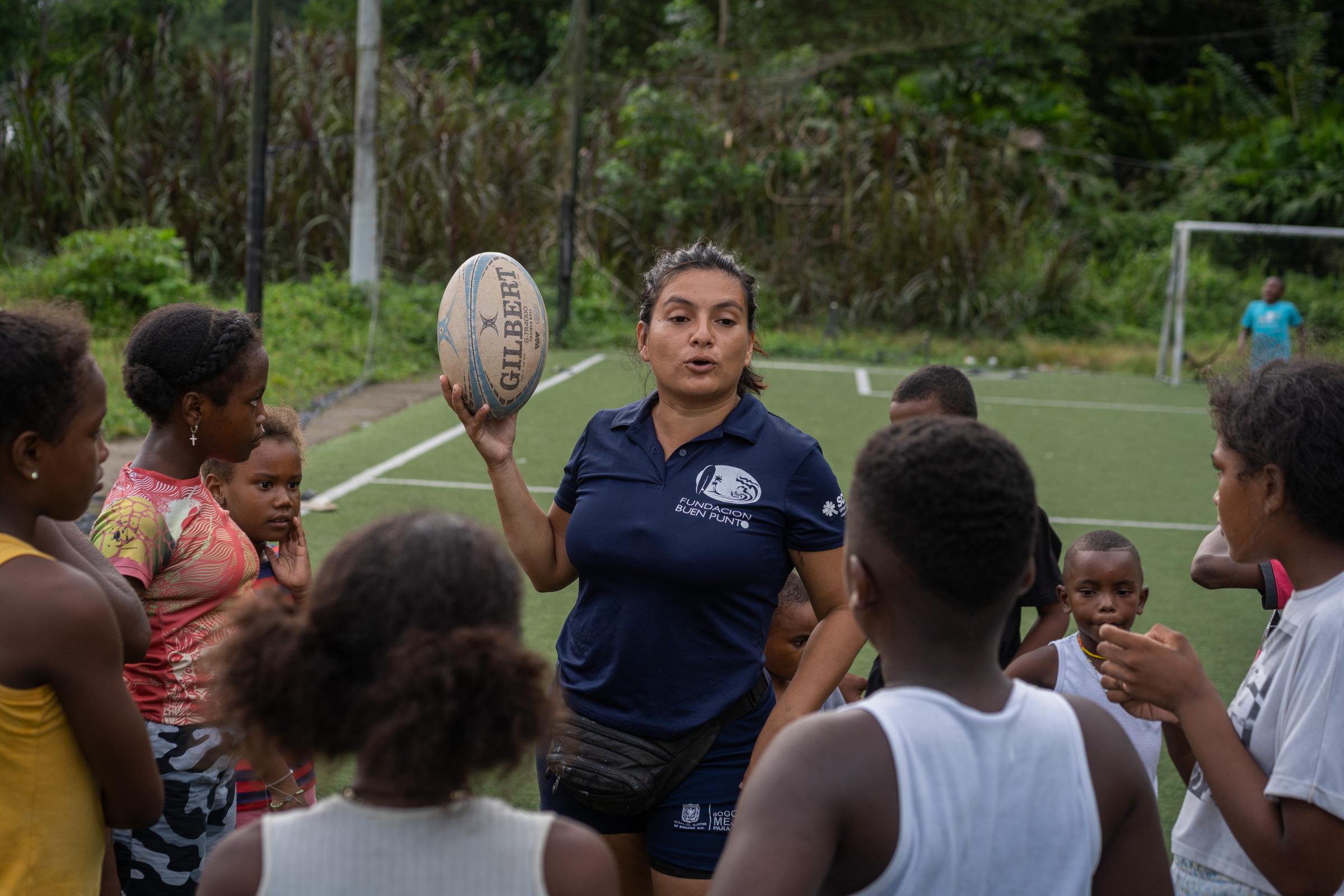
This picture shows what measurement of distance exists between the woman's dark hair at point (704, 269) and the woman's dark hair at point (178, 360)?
101 cm

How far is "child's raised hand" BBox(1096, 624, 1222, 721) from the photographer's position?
80.2 inches

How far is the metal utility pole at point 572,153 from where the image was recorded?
15828 millimetres

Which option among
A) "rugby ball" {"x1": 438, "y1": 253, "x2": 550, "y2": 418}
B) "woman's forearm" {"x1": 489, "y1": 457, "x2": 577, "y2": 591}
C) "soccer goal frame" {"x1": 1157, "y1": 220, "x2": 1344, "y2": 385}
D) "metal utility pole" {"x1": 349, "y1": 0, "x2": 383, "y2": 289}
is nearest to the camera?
"woman's forearm" {"x1": 489, "y1": 457, "x2": 577, "y2": 591}

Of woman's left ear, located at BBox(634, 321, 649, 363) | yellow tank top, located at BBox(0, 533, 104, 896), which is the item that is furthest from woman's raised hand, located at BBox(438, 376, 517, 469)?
yellow tank top, located at BBox(0, 533, 104, 896)

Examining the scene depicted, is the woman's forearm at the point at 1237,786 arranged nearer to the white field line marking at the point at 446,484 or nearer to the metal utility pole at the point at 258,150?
the white field line marking at the point at 446,484

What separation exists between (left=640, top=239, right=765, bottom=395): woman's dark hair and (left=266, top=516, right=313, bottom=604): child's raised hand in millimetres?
Result: 1182

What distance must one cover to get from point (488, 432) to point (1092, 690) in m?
1.72

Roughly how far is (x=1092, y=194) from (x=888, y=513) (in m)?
24.2

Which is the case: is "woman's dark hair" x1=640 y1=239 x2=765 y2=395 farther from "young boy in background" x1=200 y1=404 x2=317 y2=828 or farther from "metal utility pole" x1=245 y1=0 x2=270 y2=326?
"metal utility pole" x1=245 y1=0 x2=270 y2=326

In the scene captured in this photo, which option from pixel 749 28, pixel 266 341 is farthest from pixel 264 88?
pixel 749 28

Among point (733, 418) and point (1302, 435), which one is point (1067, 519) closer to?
point (733, 418)

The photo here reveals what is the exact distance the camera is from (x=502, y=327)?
143 inches

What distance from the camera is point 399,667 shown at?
157cm

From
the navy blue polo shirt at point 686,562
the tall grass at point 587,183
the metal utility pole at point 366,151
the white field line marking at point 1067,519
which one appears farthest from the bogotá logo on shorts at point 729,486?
the tall grass at point 587,183
